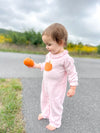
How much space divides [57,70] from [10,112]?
984mm

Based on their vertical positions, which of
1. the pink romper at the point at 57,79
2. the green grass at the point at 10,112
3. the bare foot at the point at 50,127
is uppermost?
the pink romper at the point at 57,79

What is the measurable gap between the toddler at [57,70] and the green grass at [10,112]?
420mm

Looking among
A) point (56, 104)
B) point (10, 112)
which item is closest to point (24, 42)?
point (10, 112)

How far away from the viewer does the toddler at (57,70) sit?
139cm

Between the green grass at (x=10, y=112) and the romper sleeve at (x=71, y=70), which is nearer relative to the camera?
the romper sleeve at (x=71, y=70)

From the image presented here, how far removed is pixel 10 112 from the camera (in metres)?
1.88

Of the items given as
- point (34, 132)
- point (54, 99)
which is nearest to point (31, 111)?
point (34, 132)

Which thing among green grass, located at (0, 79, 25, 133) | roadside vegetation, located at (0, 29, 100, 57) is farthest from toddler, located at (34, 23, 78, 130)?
roadside vegetation, located at (0, 29, 100, 57)

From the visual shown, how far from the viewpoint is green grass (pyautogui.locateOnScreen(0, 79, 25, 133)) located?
5.25 ft

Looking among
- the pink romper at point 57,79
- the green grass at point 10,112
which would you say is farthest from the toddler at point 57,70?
the green grass at point 10,112

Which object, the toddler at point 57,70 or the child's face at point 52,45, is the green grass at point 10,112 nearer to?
the toddler at point 57,70

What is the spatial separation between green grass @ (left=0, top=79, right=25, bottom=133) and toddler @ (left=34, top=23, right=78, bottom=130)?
0.42m

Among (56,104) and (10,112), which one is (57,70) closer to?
(56,104)

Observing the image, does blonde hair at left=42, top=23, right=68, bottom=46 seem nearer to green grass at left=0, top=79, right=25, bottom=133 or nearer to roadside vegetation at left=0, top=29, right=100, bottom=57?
green grass at left=0, top=79, right=25, bottom=133
